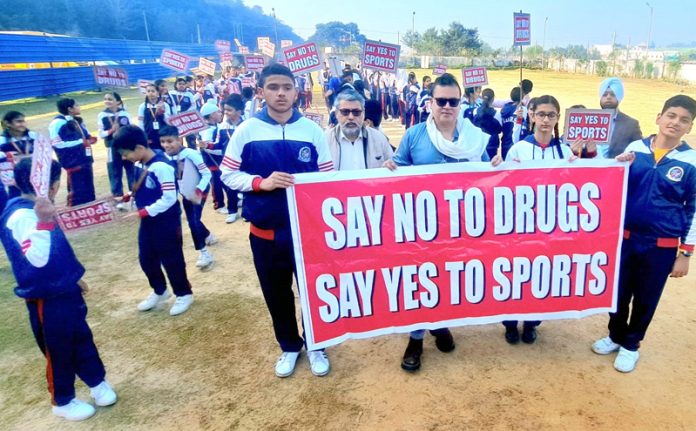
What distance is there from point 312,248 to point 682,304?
3858mm

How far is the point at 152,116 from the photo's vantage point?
932cm

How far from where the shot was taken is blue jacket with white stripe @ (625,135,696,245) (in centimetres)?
300

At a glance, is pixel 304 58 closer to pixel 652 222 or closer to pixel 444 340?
pixel 444 340

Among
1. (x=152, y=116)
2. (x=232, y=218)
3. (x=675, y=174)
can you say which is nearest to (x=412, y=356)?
(x=675, y=174)

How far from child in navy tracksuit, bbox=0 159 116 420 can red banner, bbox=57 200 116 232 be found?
0.08 metres

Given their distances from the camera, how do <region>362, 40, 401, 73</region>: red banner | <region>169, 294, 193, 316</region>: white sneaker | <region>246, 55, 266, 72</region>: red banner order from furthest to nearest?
<region>246, 55, 266, 72</region>: red banner, <region>362, 40, 401, 73</region>: red banner, <region>169, 294, 193, 316</region>: white sneaker

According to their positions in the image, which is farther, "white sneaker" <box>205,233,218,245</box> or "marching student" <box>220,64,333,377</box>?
"white sneaker" <box>205,233,218,245</box>

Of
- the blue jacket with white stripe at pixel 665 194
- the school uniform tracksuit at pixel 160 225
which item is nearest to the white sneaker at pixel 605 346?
the blue jacket with white stripe at pixel 665 194

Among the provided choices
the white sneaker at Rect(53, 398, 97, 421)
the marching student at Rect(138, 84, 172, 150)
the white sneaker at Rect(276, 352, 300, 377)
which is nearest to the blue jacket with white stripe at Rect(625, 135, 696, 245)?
the white sneaker at Rect(276, 352, 300, 377)

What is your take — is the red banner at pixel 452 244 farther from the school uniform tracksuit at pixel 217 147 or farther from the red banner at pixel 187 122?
the school uniform tracksuit at pixel 217 147

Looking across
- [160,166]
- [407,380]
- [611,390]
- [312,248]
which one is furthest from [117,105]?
[611,390]

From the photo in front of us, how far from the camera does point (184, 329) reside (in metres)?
4.28

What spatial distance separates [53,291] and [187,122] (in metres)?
4.24

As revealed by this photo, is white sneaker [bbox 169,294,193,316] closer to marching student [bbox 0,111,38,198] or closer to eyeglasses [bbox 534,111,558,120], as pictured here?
marching student [bbox 0,111,38,198]
